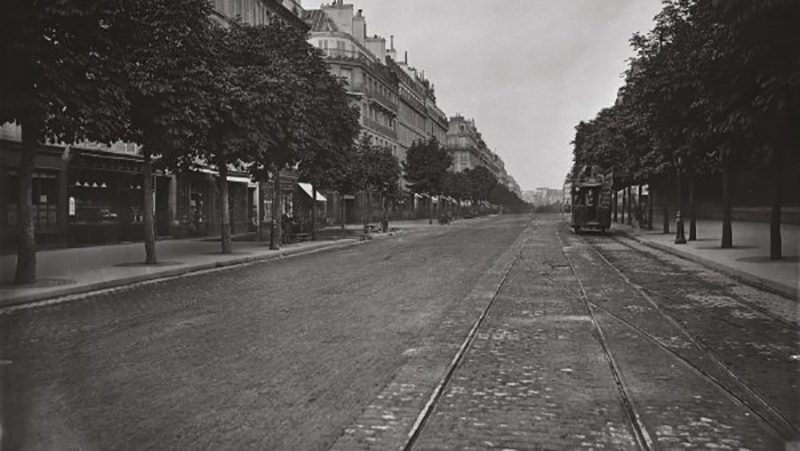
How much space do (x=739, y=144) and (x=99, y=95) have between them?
44.1ft

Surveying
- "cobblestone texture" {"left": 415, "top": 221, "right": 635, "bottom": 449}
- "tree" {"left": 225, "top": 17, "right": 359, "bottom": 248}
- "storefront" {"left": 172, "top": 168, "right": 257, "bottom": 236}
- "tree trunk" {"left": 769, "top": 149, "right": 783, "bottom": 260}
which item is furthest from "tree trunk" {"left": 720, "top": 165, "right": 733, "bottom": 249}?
"storefront" {"left": 172, "top": 168, "right": 257, "bottom": 236}

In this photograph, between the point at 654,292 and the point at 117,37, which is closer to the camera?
the point at 654,292

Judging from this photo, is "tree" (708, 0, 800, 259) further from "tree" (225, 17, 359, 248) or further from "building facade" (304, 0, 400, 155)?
"building facade" (304, 0, 400, 155)

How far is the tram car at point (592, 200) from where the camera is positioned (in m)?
36.5

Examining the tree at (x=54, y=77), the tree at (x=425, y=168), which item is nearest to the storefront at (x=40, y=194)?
the tree at (x=54, y=77)

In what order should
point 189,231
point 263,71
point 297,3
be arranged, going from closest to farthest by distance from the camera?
point 263,71 → point 189,231 → point 297,3

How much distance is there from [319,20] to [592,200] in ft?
132

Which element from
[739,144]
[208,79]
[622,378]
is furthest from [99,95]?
[739,144]

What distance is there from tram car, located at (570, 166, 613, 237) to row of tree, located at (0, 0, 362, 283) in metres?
16.2

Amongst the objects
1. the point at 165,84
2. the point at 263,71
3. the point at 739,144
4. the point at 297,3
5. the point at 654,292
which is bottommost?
the point at 654,292

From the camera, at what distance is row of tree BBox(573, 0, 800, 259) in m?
10.8

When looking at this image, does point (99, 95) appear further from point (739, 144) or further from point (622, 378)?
point (739, 144)

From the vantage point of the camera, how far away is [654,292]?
1217cm

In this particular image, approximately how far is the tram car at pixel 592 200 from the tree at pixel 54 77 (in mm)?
27769
